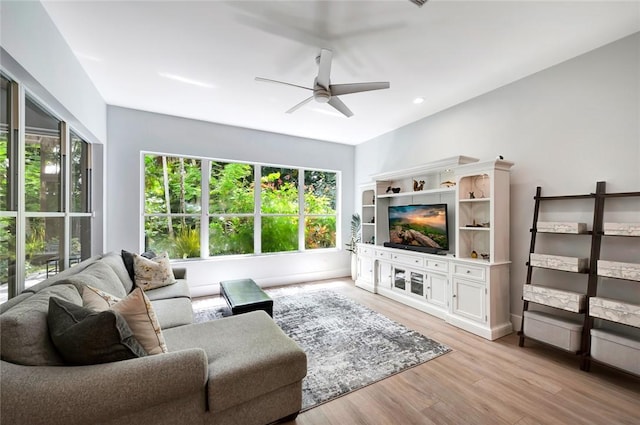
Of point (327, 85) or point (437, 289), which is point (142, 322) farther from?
point (437, 289)

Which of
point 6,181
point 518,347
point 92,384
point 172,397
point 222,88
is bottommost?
point 518,347

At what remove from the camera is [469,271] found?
3170 millimetres

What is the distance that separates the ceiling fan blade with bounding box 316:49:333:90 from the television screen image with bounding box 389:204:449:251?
2346 millimetres

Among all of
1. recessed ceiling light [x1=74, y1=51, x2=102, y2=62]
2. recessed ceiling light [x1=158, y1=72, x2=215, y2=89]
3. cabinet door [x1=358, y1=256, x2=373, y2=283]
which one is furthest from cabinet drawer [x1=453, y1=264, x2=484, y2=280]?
recessed ceiling light [x1=74, y1=51, x2=102, y2=62]

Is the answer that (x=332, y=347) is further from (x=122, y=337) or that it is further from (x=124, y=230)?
(x=124, y=230)

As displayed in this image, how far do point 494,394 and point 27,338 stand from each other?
2.90m

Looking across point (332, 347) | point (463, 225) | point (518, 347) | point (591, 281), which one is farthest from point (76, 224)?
point (591, 281)

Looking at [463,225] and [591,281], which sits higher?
[463,225]

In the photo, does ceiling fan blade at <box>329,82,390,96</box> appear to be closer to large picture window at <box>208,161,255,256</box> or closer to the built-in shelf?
the built-in shelf

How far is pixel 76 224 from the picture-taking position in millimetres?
3002

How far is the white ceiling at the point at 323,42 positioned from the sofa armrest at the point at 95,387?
2.41 metres

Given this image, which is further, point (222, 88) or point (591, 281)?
point (222, 88)

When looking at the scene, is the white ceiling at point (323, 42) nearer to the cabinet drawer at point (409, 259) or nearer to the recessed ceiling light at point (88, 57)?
the recessed ceiling light at point (88, 57)

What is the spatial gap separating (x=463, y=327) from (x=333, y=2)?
11.7 ft
